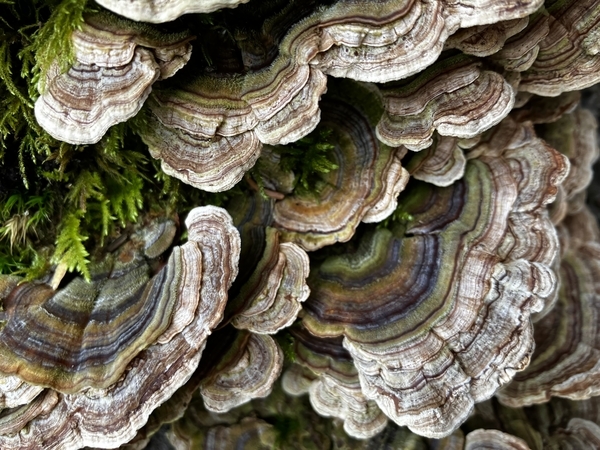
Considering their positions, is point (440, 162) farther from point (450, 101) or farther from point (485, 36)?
point (485, 36)

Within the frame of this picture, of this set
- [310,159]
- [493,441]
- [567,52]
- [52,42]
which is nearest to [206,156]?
[310,159]

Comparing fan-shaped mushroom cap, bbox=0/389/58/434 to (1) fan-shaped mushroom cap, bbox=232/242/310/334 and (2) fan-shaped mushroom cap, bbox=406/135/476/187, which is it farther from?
(2) fan-shaped mushroom cap, bbox=406/135/476/187

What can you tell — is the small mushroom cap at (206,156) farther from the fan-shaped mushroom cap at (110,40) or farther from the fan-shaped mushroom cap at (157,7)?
the fan-shaped mushroom cap at (157,7)

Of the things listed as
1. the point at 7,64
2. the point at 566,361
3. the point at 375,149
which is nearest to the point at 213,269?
the point at 375,149

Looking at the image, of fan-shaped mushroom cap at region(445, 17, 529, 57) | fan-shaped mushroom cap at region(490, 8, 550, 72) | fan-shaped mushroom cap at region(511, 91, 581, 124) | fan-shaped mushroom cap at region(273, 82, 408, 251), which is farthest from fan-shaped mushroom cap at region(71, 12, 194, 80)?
fan-shaped mushroom cap at region(511, 91, 581, 124)

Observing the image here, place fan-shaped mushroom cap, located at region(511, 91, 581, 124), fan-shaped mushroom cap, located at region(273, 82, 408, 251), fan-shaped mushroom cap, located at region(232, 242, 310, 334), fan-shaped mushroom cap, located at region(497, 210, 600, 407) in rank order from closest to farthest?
fan-shaped mushroom cap, located at region(232, 242, 310, 334)
fan-shaped mushroom cap, located at region(273, 82, 408, 251)
fan-shaped mushroom cap, located at region(497, 210, 600, 407)
fan-shaped mushroom cap, located at region(511, 91, 581, 124)

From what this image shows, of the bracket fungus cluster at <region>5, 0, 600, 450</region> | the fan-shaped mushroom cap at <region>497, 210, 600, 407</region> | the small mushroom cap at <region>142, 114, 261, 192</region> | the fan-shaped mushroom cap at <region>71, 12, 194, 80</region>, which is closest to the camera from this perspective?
the fan-shaped mushroom cap at <region>71, 12, 194, 80</region>
